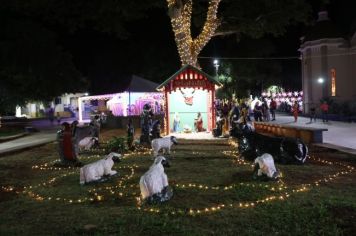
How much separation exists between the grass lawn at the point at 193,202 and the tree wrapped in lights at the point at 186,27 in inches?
487

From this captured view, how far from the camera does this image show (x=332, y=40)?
3444 centimetres

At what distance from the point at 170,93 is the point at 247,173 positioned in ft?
40.1

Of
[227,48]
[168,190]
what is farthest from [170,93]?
[227,48]

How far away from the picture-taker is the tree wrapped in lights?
75.0 feet

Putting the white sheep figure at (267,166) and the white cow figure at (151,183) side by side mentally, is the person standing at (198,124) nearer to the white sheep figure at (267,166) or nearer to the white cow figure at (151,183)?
the white sheep figure at (267,166)

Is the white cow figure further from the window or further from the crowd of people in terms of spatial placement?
the window

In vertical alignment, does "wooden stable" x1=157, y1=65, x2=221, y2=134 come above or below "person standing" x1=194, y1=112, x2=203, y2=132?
above

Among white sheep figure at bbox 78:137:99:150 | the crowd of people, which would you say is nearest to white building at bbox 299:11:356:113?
the crowd of people

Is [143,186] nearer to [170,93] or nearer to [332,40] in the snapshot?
[170,93]

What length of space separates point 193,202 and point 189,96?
14797 millimetres

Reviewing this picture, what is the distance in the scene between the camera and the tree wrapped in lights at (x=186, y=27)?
75.0 feet

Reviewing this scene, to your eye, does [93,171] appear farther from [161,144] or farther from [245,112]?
[245,112]

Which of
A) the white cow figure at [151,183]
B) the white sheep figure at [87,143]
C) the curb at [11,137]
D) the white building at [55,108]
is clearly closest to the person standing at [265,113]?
the curb at [11,137]

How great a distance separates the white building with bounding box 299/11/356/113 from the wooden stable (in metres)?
16.2
